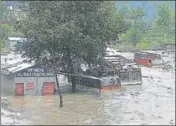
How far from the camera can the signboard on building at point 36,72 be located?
27.4 meters

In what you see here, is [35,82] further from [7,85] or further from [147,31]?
[147,31]

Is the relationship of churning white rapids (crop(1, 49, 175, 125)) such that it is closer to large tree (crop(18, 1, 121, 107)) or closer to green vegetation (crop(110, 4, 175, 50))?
large tree (crop(18, 1, 121, 107))

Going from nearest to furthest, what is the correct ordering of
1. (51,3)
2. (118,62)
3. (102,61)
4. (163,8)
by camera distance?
1. (51,3)
2. (102,61)
3. (118,62)
4. (163,8)

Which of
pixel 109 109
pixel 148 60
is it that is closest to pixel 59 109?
pixel 109 109

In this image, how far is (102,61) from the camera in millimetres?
30359

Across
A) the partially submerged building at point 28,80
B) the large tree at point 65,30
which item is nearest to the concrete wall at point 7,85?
the partially submerged building at point 28,80

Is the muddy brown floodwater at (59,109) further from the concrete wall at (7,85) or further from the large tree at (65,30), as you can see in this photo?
the large tree at (65,30)

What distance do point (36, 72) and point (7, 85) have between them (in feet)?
6.67

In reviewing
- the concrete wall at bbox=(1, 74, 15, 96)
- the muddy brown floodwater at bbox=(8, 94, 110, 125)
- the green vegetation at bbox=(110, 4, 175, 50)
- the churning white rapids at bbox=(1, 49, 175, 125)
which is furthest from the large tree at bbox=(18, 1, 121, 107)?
the green vegetation at bbox=(110, 4, 175, 50)

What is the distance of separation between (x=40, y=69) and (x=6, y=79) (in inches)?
88.1

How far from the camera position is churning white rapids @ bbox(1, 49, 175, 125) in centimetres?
2153

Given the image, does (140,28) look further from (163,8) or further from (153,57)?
(153,57)

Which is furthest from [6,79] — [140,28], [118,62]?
[140,28]

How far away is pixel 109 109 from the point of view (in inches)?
971
